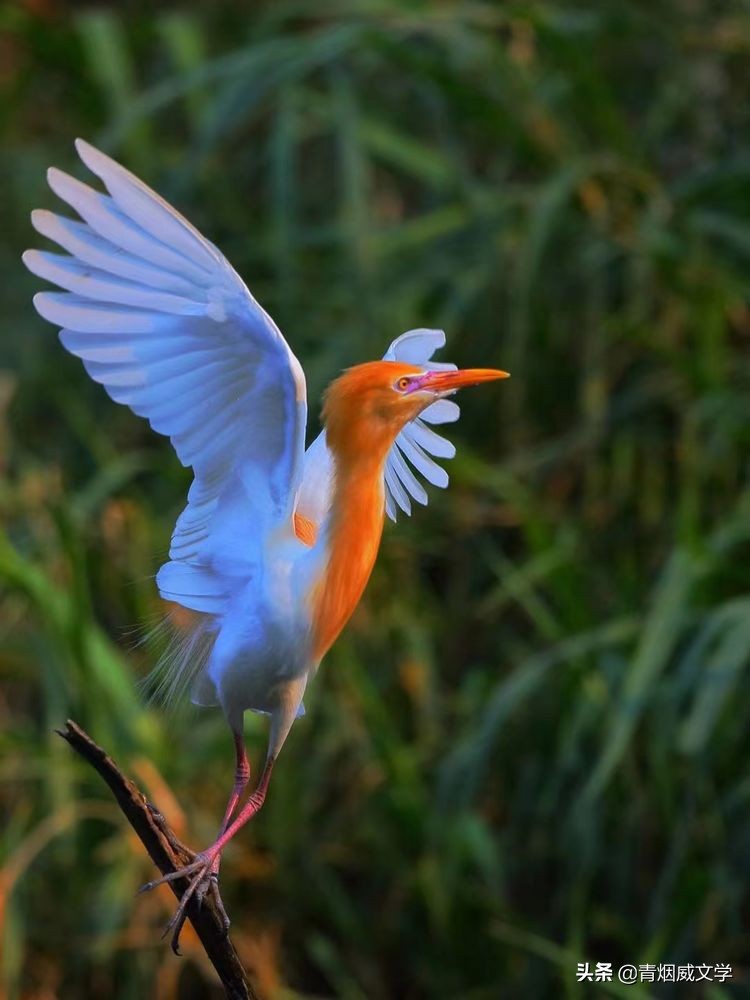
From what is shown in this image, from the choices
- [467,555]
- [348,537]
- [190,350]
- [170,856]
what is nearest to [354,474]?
[348,537]

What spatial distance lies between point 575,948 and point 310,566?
114 cm

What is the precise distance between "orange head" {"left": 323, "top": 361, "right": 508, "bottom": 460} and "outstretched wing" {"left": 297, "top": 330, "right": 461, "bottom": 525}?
0.14ft

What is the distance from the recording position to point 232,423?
1290mm

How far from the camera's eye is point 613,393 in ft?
10.0

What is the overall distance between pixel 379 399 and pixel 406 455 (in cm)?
26

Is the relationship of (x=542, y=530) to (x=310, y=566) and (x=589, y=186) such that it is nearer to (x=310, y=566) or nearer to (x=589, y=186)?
(x=589, y=186)

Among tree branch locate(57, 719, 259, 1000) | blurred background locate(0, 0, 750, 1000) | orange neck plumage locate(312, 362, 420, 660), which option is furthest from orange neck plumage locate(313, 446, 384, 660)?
blurred background locate(0, 0, 750, 1000)

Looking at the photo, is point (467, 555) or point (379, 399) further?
point (467, 555)

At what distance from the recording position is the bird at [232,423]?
1.23 m

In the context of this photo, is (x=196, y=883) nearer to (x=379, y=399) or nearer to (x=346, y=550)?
(x=346, y=550)

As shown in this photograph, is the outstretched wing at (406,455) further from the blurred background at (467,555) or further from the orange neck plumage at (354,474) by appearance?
the blurred background at (467,555)

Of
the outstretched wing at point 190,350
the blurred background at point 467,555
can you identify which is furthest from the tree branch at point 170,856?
the blurred background at point 467,555

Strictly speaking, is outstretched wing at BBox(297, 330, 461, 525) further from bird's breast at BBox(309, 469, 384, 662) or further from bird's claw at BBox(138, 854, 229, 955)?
bird's claw at BBox(138, 854, 229, 955)

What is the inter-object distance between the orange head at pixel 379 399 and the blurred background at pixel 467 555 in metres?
0.91
